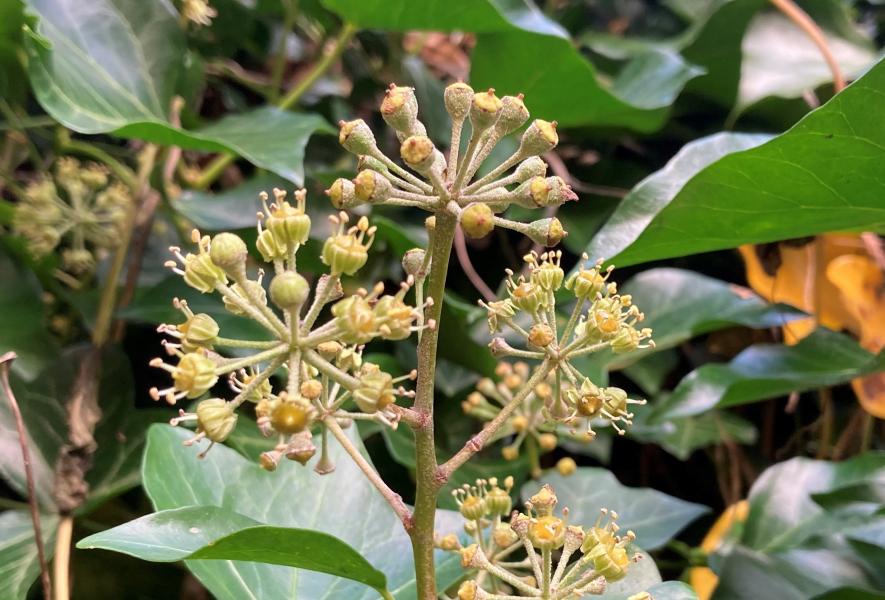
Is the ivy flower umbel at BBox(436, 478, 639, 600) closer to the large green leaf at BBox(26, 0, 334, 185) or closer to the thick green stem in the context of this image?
the thick green stem

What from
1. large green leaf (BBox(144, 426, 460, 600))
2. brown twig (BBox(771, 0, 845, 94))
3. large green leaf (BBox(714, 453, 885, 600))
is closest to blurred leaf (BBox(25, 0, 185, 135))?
large green leaf (BBox(144, 426, 460, 600))

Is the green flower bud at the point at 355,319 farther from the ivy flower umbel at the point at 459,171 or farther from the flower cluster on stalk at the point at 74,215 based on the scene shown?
the flower cluster on stalk at the point at 74,215

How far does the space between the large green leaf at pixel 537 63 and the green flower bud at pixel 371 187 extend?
623 mm

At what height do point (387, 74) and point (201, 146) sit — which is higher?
point (387, 74)

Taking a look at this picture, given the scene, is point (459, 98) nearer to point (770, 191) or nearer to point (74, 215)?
point (770, 191)

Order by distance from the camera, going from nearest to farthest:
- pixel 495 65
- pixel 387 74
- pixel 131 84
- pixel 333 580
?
pixel 333 580 < pixel 131 84 < pixel 495 65 < pixel 387 74

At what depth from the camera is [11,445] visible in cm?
78

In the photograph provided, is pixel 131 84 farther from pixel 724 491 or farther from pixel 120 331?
pixel 724 491

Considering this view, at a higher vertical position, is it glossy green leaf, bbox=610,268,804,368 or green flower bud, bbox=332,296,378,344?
glossy green leaf, bbox=610,268,804,368

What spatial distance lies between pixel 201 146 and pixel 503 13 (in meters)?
0.44

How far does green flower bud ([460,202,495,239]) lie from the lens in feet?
1.22

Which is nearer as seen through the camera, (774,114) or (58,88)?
(58,88)

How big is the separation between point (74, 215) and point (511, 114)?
804mm

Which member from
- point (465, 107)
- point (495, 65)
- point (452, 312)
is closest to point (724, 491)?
point (452, 312)
